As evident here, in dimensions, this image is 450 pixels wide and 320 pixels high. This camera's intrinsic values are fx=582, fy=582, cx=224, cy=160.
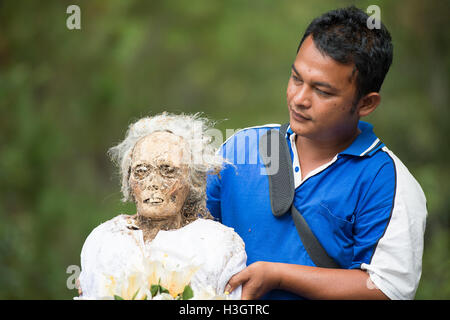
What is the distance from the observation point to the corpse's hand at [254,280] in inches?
85.3

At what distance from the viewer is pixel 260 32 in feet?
27.2

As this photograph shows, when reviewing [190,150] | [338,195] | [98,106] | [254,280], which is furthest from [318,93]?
[98,106]

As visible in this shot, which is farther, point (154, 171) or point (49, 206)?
point (49, 206)

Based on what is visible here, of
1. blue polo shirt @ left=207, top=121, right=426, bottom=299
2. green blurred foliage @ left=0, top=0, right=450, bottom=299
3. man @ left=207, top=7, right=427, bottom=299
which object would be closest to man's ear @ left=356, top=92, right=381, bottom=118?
man @ left=207, top=7, right=427, bottom=299

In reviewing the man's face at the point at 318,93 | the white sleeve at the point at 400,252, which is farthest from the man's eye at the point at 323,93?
the white sleeve at the point at 400,252

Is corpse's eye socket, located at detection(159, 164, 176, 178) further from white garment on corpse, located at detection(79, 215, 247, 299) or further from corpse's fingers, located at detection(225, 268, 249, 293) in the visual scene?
corpse's fingers, located at detection(225, 268, 249, 293)

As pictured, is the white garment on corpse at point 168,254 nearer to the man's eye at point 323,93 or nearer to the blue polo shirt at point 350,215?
the blue polo shirt at point 350,215

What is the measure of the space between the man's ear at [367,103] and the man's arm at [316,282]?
0.67 meters

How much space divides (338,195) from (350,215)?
9 cm

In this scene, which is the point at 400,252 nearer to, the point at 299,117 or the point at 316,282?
the point at 316,282

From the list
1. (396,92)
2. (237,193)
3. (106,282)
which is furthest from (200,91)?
(106,282)
